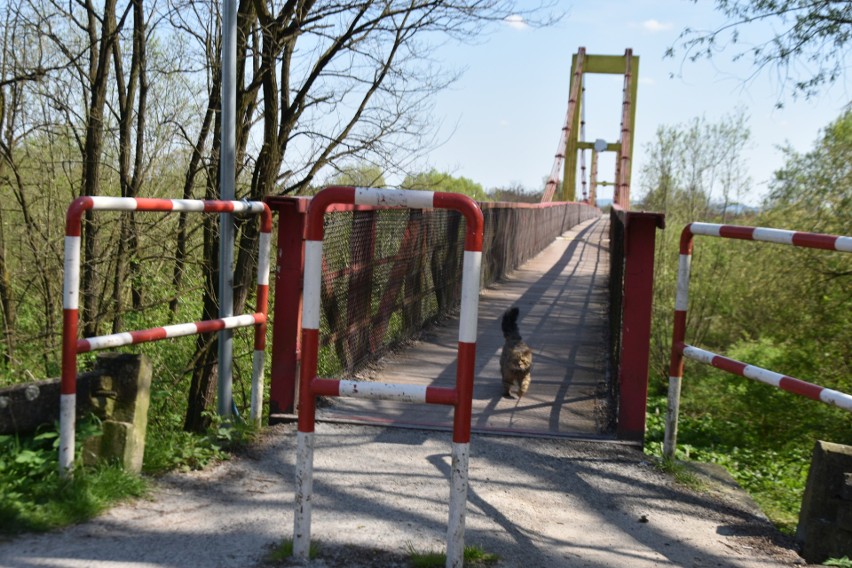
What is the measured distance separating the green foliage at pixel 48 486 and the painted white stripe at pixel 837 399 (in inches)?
120

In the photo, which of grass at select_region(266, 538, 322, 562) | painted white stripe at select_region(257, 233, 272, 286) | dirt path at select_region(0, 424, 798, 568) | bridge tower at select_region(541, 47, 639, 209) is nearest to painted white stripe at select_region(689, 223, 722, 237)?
dirt path at select_region(0, 424, 798, 568)

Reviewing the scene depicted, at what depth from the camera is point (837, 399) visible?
3619 mm

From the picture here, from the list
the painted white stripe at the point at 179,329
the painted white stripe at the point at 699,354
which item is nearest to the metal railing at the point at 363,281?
the painted white stripe at the point at 179,329

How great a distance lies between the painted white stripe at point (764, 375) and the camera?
395cm

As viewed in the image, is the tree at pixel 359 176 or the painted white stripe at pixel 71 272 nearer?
the painted white stripe at pixel 71 272

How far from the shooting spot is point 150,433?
4.53 meters

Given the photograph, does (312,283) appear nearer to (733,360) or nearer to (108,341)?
(108,341)

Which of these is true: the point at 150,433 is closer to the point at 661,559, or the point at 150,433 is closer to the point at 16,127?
the point at 661,559

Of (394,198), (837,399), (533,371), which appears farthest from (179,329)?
(533,371)

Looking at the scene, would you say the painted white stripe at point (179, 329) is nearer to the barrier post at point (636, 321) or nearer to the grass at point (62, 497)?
the grass at point (62, 497)

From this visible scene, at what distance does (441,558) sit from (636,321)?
225cm

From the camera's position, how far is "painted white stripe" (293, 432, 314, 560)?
310 centimetres

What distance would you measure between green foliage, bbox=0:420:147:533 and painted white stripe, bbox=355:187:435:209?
166 cm

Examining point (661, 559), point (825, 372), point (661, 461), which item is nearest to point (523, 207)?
point (825, 372)
